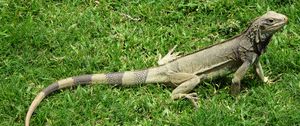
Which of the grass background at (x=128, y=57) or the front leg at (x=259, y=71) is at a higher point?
the grass background at (x=128, y=57)

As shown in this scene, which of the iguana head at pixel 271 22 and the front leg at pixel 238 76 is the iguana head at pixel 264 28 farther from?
the front leg at pixel 238 76

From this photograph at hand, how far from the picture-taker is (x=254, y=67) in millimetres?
6793

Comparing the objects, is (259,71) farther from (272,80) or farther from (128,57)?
(128,57)

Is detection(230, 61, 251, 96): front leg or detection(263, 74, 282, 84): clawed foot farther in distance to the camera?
detection(263, 74, 282, 84): clawed foot

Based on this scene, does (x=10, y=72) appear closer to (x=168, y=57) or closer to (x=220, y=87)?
(x=168, y=57)

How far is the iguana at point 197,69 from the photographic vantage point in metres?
6.59

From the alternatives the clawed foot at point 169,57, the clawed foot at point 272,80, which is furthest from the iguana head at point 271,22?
the clawed foot at point 169,57

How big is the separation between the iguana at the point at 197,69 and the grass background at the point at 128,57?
0.09 meters

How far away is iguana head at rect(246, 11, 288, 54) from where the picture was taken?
6391mm

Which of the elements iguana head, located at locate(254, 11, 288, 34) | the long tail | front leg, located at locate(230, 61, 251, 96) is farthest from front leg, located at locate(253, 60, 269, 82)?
the long tail

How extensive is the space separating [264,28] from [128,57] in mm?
1703

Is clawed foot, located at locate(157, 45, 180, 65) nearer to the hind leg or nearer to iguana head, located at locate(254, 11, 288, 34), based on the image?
the hind leg

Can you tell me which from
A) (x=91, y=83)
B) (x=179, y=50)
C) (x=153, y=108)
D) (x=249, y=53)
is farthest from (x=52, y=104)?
(x=249, y=53)

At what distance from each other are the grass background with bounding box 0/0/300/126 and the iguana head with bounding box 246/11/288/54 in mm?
464
